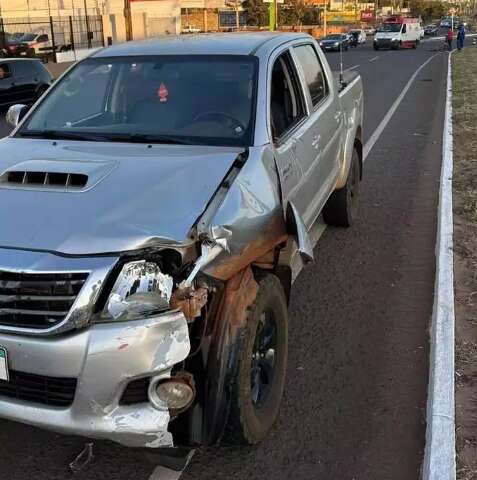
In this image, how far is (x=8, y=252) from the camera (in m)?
2.64

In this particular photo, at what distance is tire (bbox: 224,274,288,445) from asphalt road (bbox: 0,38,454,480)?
0.18 m

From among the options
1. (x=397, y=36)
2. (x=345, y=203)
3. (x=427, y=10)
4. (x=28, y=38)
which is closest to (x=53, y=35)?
(x=28, y=38)

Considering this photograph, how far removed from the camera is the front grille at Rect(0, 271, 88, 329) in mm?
2568

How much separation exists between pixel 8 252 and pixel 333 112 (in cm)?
355

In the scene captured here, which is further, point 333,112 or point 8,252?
point 333,112

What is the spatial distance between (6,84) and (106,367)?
51.6 feet

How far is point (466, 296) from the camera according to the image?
4.96m

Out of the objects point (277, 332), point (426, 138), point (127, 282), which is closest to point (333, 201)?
point (277, 332)

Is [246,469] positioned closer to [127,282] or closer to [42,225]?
[127,282]

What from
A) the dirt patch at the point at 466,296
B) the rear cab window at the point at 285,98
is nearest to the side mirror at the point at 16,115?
the rear cab window at the point at 285,98

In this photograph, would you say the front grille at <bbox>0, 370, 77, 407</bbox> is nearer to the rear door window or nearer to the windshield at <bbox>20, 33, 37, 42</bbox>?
the rear door window

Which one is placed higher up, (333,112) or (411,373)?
(333,112)

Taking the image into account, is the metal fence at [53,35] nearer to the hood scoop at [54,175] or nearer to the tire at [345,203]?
the tire at [345,203]

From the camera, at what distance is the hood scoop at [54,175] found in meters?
3.23
